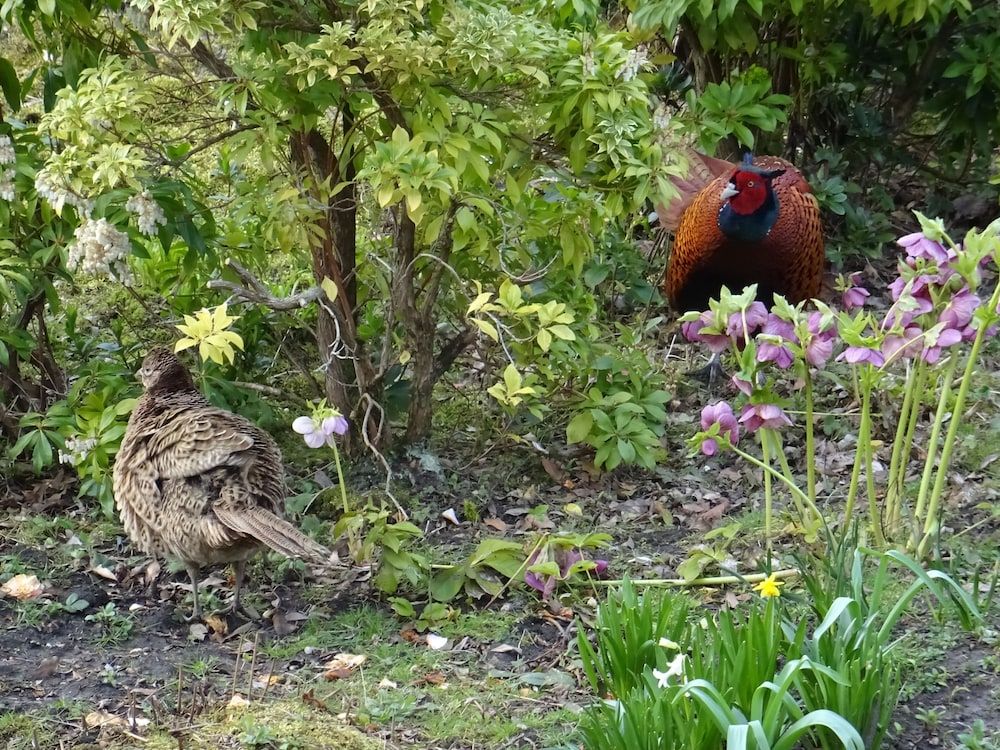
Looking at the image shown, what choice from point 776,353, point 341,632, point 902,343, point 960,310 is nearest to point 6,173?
point 341,632

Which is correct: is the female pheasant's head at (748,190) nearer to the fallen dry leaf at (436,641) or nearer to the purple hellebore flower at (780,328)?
the purple hellebore flower at (780,328)

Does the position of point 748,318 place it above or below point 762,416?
above

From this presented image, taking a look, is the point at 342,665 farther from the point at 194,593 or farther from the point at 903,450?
the point at 903,450

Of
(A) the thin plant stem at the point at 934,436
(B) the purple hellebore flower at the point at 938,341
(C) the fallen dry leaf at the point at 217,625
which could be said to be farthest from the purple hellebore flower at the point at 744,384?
(C) the fallen dry leaf at the point at 217,625

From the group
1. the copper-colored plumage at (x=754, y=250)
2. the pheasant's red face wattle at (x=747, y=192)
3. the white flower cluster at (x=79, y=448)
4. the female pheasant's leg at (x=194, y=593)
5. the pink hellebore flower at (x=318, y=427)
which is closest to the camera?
the pink hellebore flower at (x=318, y=427)

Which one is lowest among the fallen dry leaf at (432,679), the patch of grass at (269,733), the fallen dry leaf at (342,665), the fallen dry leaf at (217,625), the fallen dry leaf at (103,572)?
the fallen dry leaf at (103,572)

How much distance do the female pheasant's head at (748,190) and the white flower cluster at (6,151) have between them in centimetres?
288

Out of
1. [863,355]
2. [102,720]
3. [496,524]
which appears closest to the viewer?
[102,720]

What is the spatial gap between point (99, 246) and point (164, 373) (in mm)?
567

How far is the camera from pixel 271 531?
3406 mm

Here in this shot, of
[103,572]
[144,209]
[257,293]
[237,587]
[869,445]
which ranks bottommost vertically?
[103,572]

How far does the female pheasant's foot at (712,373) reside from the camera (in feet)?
18.0

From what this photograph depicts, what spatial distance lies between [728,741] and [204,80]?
292cm

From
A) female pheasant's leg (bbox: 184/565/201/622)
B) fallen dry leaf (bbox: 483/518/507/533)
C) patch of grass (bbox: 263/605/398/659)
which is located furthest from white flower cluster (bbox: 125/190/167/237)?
fallen dry leaf (bbox: 483/518/507/533)
